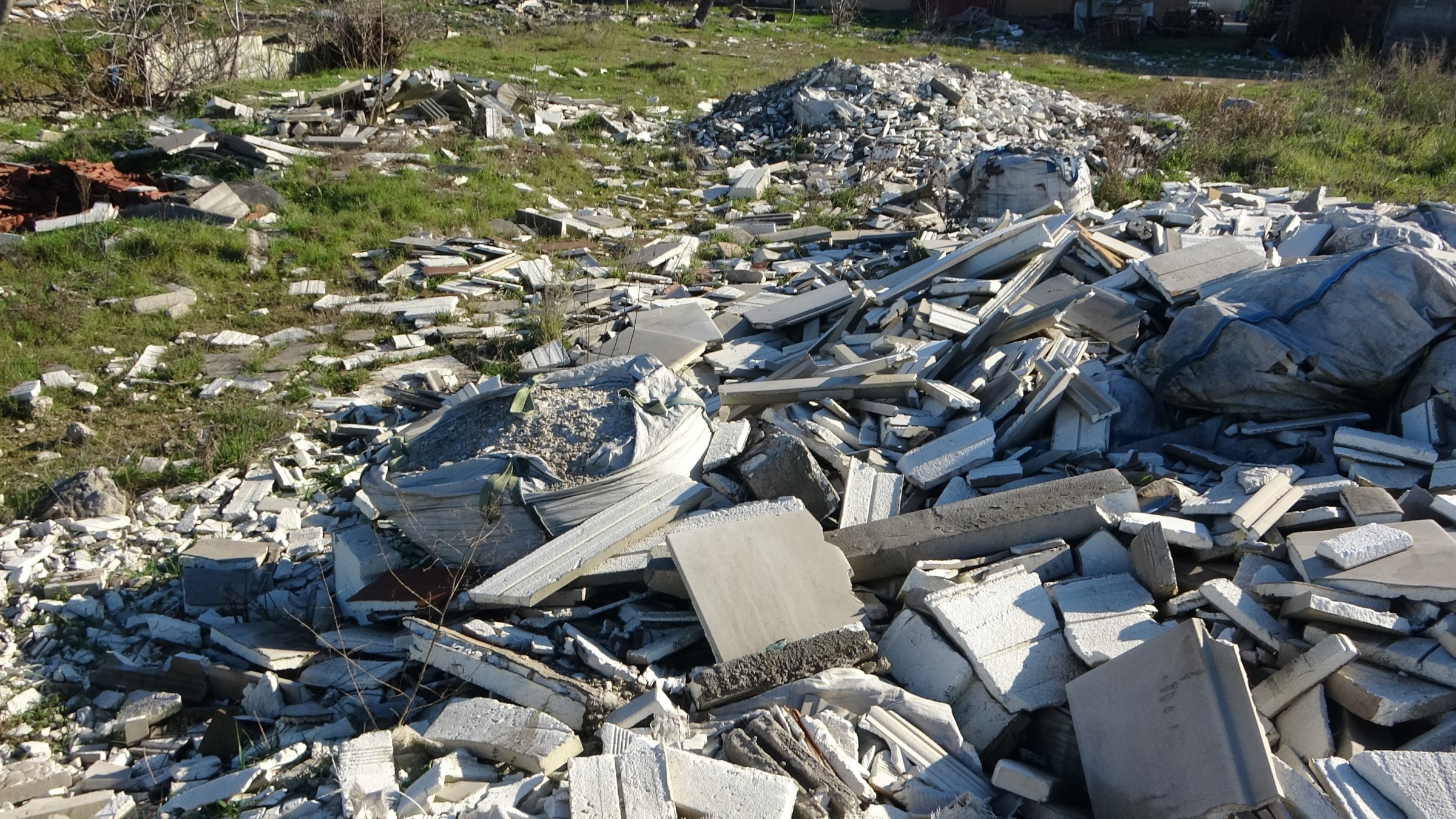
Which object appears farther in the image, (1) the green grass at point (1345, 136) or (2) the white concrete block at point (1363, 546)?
(1) the green grass at point (1345, 136)

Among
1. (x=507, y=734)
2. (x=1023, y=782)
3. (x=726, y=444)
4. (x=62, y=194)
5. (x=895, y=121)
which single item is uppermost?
(x=895, y=121)

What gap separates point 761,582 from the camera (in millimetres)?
3566

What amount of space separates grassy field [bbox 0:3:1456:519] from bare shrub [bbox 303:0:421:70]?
546mm

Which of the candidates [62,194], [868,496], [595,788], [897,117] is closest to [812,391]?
[868,496]

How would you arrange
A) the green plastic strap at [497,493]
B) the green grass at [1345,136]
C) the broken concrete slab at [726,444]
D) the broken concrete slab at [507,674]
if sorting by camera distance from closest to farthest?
the broken concrete slab at [507,674] < the green plastic strap at [497,493] < the broken concrete slab at [726,444] < the green grass at [1345,136]

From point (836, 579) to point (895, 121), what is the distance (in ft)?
36.4

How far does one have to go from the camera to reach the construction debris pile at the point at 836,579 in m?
2.74

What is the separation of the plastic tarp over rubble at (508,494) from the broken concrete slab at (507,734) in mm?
816

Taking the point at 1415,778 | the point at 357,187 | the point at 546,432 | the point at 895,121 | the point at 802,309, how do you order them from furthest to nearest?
the point at 895,121 < the point at 357,187 < the point at 802,309 < the point at 546,432 < the point at 1415,778

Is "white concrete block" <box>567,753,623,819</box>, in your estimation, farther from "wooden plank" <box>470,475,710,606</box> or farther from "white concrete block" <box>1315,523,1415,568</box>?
"white concrete block" <box>1315,523,1415,568</box>

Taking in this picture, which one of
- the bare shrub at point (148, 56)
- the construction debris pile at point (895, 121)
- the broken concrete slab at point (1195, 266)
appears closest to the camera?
the broken concrete slab at point (1195, 266)

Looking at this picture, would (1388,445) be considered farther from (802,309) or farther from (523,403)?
(523,403)

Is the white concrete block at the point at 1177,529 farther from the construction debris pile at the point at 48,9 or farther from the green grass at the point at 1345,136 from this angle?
the construction debris pile at the point at 48,9

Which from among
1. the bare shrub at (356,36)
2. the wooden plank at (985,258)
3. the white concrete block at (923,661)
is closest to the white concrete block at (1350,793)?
the white concrete block at (923,661)
